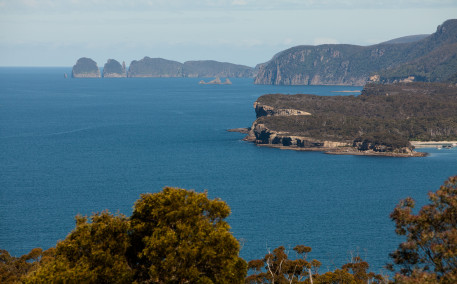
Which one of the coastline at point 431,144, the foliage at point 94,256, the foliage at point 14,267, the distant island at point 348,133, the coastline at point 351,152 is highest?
the foliage at point 94,256

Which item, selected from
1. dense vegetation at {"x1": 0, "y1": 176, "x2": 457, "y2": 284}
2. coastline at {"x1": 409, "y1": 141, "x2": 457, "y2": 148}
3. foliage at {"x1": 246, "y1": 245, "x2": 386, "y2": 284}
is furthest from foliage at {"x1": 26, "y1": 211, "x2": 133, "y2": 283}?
coastline at {"x1": 409, "y1": 141, "x2": 457, "y2": 148}

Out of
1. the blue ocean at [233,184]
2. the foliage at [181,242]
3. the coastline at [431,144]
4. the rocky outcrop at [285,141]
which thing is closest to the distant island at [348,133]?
the rocky outcrop at [285,141]

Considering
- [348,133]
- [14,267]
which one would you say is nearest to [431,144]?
[348,133]

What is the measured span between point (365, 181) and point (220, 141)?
201ft

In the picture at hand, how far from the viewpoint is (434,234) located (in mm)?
23844

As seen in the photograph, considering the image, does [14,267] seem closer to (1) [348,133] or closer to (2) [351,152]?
(2) [351,152]

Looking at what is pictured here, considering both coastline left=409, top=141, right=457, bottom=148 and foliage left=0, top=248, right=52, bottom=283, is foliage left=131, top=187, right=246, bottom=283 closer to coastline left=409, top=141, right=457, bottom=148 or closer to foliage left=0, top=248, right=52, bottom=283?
foliage left=0, top=248, right=52, bottom=283

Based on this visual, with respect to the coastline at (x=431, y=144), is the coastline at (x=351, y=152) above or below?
below

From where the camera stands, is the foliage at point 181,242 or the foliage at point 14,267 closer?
the foliage at point 181,242

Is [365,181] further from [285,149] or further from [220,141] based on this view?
[220,141]

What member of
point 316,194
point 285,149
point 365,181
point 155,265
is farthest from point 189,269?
point 285,149

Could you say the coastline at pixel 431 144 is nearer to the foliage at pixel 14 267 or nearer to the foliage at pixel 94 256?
the foliage at pixel 14 267

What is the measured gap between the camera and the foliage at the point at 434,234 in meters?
22.7

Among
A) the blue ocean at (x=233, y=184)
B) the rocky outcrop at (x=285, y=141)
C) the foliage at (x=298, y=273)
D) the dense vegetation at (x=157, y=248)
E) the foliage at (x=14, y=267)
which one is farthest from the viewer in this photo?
the rocky outcrop at (x=285, y=141)
